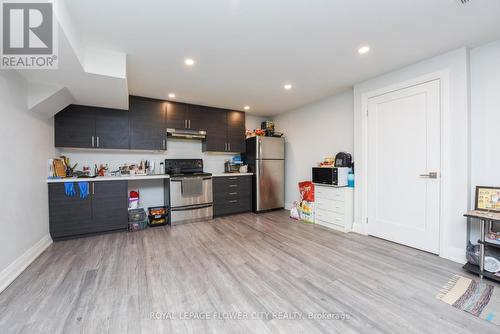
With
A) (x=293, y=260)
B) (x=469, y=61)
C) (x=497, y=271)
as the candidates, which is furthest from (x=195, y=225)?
(x=469, y=61)

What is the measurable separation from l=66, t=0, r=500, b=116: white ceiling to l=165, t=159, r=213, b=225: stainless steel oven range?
1698 millimetres

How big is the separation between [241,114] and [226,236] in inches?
115

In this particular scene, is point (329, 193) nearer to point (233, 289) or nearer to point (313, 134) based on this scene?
point (313, 134)

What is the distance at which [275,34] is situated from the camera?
1.96 metres

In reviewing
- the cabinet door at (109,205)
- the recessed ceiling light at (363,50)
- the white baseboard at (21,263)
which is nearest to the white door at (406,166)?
the recessed ceiling light at (363,50)

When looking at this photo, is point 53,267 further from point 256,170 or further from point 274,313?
point 256,170

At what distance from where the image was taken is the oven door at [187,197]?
3.63 m

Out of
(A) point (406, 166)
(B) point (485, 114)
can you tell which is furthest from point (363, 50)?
(A) point (406, 166)

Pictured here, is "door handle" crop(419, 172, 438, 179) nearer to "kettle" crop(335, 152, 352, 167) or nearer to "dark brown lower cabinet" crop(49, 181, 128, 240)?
"kettle" crop(335, 152, 352, 167)

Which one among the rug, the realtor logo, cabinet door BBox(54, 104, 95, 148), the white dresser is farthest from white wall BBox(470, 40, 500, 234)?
cabinet door BBox(54, 104, 95, 148)

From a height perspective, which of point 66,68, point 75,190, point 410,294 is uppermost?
point 66,68

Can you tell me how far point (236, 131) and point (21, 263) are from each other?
150 inches

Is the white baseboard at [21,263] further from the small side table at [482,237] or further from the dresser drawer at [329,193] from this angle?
the small side table at [482,237]

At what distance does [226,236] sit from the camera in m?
3.05
